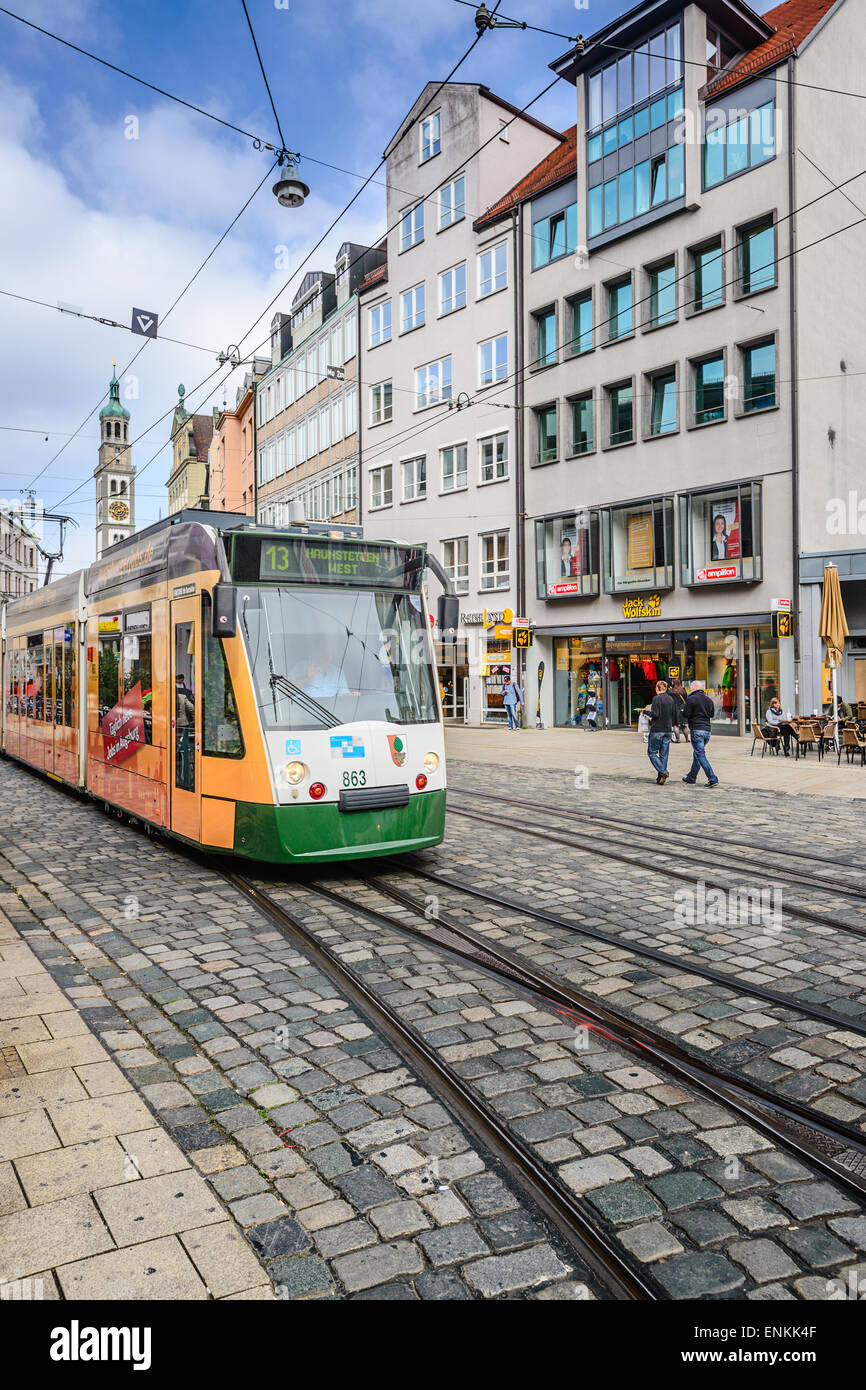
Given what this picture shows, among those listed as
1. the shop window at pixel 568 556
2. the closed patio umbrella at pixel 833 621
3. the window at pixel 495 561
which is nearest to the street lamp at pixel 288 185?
the closed patio umbrella at pixel 833 621

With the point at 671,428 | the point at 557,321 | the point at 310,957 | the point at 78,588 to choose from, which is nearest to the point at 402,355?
the point at 557,321

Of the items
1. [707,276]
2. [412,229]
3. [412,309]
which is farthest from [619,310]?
[412,229]

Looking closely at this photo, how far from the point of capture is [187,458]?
290 feet

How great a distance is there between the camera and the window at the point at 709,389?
25906mm

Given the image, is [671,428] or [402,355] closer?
[671,428]

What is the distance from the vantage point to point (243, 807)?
752 centimetres

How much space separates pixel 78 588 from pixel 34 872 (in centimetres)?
541

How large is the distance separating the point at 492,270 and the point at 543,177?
11.6 feet

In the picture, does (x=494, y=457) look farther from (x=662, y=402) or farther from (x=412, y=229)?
(x=412, y=229)

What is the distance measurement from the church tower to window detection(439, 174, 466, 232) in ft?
269

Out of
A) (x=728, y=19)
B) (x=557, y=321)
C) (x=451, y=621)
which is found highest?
(x=728, y=19)

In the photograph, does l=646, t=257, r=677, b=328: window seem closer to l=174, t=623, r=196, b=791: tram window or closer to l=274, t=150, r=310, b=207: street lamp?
l=274, t=150, r=310, b=207: street lamp

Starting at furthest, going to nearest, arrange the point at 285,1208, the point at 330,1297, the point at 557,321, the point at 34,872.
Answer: the point at 557,321, the point at 34,872, the point at 285,1208, the point at 330,1297
